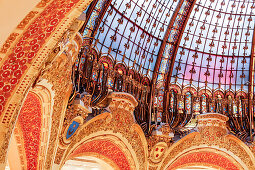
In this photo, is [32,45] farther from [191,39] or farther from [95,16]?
[191,39]

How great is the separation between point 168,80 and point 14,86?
1267cm

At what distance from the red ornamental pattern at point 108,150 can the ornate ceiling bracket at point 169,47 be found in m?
3.27

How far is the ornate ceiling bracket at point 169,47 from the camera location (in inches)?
707

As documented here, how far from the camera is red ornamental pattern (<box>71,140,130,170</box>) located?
1433cm

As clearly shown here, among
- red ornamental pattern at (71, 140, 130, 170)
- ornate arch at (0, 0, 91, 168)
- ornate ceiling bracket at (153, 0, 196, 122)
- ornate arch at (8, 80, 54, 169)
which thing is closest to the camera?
ornate arch at (0, 0, 91, 168)

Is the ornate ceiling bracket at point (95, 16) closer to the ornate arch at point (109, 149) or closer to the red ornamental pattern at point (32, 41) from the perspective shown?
the ornate arch at point (109, 149)

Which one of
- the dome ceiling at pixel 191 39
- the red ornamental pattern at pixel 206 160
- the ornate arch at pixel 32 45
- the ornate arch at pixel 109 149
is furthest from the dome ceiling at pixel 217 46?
the ornate arch at pixel 32 45

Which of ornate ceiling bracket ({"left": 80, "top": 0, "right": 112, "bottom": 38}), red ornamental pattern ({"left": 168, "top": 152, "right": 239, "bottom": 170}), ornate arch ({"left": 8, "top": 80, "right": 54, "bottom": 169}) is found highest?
ornate ceiling bracket ({"left": 80, "top": 0, "right": 112, "bottom": 38})

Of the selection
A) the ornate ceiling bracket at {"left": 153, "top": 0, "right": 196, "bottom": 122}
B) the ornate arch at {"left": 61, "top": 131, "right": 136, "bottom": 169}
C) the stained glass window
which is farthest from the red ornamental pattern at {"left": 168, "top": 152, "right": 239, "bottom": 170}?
the stained glass window

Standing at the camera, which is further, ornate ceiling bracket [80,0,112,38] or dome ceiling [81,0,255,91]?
dome ceiling [81,0,255,91]

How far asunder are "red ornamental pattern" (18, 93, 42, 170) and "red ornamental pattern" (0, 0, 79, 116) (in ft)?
8.40

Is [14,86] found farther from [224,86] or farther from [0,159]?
[224,86]

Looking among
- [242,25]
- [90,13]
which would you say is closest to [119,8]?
[90,13]

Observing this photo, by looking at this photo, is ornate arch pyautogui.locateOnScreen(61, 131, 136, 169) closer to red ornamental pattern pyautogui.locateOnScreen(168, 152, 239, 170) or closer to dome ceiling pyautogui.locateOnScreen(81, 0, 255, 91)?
red ornamental pattern pyautogui.locateOnScreen(168, 152, 239, 170)
